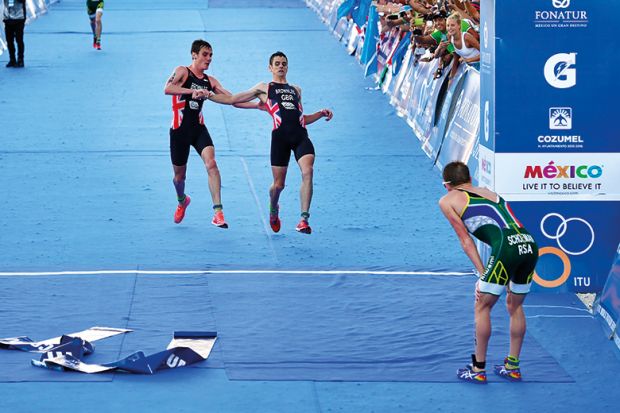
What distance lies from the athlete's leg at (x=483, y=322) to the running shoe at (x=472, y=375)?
130mm

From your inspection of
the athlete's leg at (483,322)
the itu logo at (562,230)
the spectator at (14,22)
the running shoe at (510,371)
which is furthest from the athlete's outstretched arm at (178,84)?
the spectator at (14,22)

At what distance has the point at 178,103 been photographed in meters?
13.7

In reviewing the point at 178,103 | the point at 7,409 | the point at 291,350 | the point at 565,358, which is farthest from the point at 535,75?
the point at 7,409

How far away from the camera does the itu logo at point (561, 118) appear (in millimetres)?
11188

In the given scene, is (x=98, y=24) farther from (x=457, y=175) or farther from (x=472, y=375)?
(x=472, y=375)

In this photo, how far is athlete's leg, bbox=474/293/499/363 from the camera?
29.2ft

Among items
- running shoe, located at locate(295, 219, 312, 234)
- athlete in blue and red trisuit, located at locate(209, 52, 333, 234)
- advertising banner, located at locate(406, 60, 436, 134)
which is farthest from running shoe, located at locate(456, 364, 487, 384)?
advertising banner, located at locate(406, 60, 436, 134)

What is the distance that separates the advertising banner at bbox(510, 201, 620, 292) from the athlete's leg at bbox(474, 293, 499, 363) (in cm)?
255

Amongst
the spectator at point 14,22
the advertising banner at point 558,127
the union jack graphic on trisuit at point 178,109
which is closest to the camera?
the advertising banner at point 558,127

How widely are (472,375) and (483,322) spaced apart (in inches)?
16.9

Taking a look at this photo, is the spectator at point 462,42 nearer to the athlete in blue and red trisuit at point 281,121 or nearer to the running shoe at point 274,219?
the athlete in blue and red trisuit at point 281,121

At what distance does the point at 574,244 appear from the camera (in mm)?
11422

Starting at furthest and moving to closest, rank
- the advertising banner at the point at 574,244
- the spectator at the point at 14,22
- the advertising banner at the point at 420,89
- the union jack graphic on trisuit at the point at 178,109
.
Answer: the spectator at the point at 14,22
the advertising banner at the point at 420,89
the union jack graphic on trisuit at the point at 178,109
the advertising banner at the point at 574,244

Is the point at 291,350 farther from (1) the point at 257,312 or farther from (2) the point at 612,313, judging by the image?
(2) the point at 612,313
